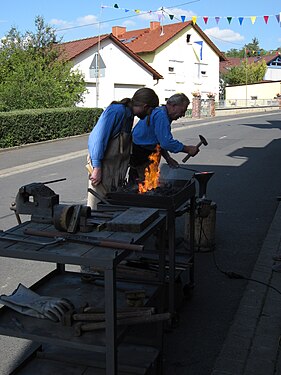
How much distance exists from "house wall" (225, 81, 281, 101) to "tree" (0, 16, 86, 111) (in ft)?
120

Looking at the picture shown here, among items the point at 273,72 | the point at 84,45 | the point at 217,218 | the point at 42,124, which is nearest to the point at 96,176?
the point at 217,218

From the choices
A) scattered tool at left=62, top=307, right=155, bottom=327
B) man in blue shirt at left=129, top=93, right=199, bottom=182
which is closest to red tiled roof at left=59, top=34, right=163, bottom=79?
man in blue shirt at left=129, top=93, right=199, bottom=182

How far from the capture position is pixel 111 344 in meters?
2.65

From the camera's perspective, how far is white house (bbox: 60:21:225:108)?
35.2 meters

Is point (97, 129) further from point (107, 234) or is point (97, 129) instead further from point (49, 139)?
point (49, 139)

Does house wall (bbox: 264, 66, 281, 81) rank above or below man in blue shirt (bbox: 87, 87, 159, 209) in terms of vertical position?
above

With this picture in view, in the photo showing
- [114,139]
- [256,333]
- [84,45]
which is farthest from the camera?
[84,45]

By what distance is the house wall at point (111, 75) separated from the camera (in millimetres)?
35000

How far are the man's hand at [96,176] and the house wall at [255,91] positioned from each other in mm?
55834

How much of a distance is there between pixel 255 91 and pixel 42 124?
1806 inches

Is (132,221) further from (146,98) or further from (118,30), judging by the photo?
(118,30)

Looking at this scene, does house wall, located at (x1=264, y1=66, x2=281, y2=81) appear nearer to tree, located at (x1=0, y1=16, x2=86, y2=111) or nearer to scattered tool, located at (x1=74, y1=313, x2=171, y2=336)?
tree, located at (x1=0, y1=16, x2=86, y2=111)

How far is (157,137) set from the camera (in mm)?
4844

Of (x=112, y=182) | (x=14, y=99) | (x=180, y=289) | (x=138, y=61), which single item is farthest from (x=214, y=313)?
(x=138, y=61)
